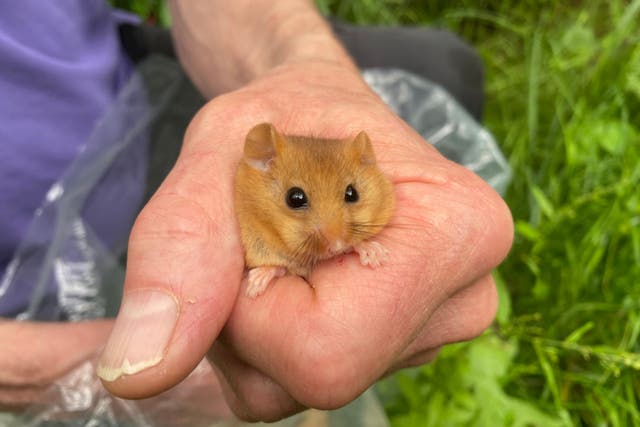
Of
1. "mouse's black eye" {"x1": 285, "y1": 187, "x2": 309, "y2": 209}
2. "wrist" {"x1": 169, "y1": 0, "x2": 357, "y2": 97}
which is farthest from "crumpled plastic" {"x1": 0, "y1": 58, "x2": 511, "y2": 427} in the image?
"mouse's black eye" {"x1": 285, "y1": 187, "x2": 309, "y2": 209}

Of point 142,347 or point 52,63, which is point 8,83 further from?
point 142,347

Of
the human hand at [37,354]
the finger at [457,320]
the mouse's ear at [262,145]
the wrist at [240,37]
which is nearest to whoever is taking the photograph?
the mouse's ear at [262,145]

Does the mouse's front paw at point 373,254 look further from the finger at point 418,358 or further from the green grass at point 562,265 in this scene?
the green grass at point 562,265

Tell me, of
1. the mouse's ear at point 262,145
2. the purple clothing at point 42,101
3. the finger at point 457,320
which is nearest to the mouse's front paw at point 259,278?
the mouse's ear at point 262,145

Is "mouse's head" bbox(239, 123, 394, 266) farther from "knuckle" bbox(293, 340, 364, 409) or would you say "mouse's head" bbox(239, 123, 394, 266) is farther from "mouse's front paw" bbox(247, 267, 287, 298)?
"knuckle" bbox(293, 340, 364, 409)

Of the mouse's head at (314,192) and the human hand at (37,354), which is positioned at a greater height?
the mouse's head at (314,192)

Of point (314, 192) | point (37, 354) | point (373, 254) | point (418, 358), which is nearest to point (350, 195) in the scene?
point (314, 192)

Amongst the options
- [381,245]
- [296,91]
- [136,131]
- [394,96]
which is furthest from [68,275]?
[394,96]
